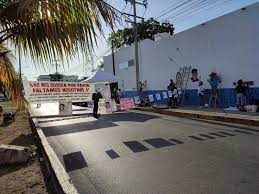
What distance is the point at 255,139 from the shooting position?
30.0ft

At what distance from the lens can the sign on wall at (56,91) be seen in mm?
16703

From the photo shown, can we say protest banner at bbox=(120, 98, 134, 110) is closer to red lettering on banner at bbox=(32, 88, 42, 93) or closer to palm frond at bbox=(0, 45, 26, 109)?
red lettering on banner at bbox=(32, 88, 42, 93)

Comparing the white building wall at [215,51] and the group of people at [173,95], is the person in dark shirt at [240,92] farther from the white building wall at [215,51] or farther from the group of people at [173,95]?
the group of people at [173,95]

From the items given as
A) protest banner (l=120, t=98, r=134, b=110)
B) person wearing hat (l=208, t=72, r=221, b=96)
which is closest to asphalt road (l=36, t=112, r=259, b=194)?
person wearing hat (l=208, t=72, r=221, b=96)

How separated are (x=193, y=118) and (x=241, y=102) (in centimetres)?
263

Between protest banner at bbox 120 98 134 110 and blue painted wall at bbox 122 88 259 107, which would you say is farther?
protest banner at bbox 120 98 134 110

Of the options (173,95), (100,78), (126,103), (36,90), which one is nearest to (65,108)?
(36,90)

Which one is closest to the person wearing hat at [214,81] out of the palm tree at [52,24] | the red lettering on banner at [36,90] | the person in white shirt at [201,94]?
the person in white shirt at [201,94]

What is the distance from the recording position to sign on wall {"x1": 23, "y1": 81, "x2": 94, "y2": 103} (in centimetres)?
1670

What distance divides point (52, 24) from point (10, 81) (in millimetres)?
2420

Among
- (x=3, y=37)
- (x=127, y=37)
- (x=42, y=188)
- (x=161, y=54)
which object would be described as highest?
(x=127, y=37)

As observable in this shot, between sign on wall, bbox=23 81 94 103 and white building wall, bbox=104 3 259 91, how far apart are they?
6.87 metres

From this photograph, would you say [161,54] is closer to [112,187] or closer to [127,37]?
[112,187]

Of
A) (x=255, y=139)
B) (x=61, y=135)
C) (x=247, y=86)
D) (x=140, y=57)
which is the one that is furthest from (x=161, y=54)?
(x=255, y=139)
